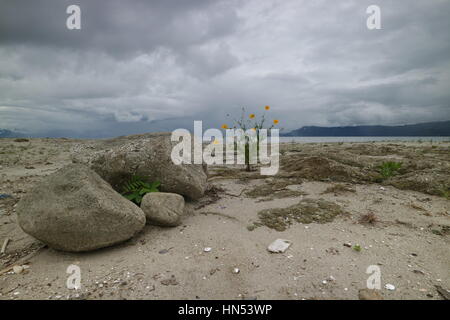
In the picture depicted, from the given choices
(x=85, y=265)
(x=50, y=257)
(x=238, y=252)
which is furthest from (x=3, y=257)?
(x=238, y=252)

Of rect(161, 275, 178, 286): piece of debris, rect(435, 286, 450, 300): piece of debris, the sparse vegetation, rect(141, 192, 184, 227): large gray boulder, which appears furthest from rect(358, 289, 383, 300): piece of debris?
rect(141, 192, 184, 227): large gray boulder

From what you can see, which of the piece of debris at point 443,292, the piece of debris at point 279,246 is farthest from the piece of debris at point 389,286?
the piece of debris at point 279,246

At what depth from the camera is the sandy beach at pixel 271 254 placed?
7.89 ft

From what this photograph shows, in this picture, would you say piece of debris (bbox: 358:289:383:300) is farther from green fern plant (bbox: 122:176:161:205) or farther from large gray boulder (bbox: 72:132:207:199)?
green fern plant (bbox: 122:176:161:205)

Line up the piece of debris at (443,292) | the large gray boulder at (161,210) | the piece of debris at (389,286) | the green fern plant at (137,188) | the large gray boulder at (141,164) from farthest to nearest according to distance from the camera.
Answer: the large gray boulder at (141,164) < the green fern plant at (137,188) < the large gray boulder at (161,210) < the piece of debris at (389,286) < the piece of debris at (443,292)

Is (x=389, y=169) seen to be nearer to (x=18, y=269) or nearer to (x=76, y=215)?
(x=76, y=215)

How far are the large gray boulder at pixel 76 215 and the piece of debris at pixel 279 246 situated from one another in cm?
191

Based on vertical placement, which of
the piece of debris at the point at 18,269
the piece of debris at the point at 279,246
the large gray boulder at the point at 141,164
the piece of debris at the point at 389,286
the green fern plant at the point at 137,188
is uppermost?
the large gray boulder at the point at 141,164

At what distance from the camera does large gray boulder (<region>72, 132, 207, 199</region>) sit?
14.5 ft

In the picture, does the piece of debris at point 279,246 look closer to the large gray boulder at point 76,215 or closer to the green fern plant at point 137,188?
the large gray boulder at point 76,215

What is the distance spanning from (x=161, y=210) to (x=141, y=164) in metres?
1.17

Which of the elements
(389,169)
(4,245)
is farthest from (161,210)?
(389,169)
